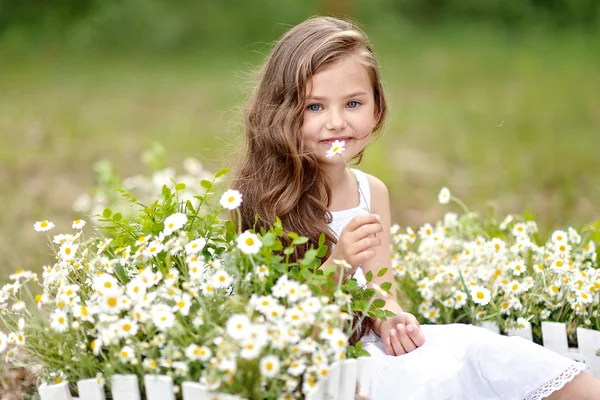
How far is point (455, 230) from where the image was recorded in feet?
11.3

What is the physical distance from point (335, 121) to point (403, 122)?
500cm

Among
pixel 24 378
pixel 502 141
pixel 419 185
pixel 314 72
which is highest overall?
pixel 502 141

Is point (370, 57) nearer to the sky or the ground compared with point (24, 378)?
nearer to the sky

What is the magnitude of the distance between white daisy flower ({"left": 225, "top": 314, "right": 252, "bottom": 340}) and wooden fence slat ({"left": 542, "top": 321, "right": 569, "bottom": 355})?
55.3 inches

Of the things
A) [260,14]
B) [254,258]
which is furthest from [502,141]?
[260,14]

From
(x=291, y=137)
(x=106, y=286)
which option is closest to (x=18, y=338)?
(x=106, y=286)

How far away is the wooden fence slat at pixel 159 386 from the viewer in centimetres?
193

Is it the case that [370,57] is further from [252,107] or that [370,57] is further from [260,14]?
[260,14]

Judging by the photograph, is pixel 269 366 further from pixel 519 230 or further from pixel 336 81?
pixel 519 230

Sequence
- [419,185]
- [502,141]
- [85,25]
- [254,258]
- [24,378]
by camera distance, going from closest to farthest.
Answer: [254,258], [24,378], [419,185], [502,141], [85,25]

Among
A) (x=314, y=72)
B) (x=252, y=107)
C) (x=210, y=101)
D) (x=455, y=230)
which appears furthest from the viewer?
(x=210, y=101)

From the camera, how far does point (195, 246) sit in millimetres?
2133

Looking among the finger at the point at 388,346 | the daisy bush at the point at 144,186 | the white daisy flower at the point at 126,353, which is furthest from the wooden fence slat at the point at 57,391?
the daisy bush at the point at 144,186

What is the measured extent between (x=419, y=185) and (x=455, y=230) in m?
2.45
